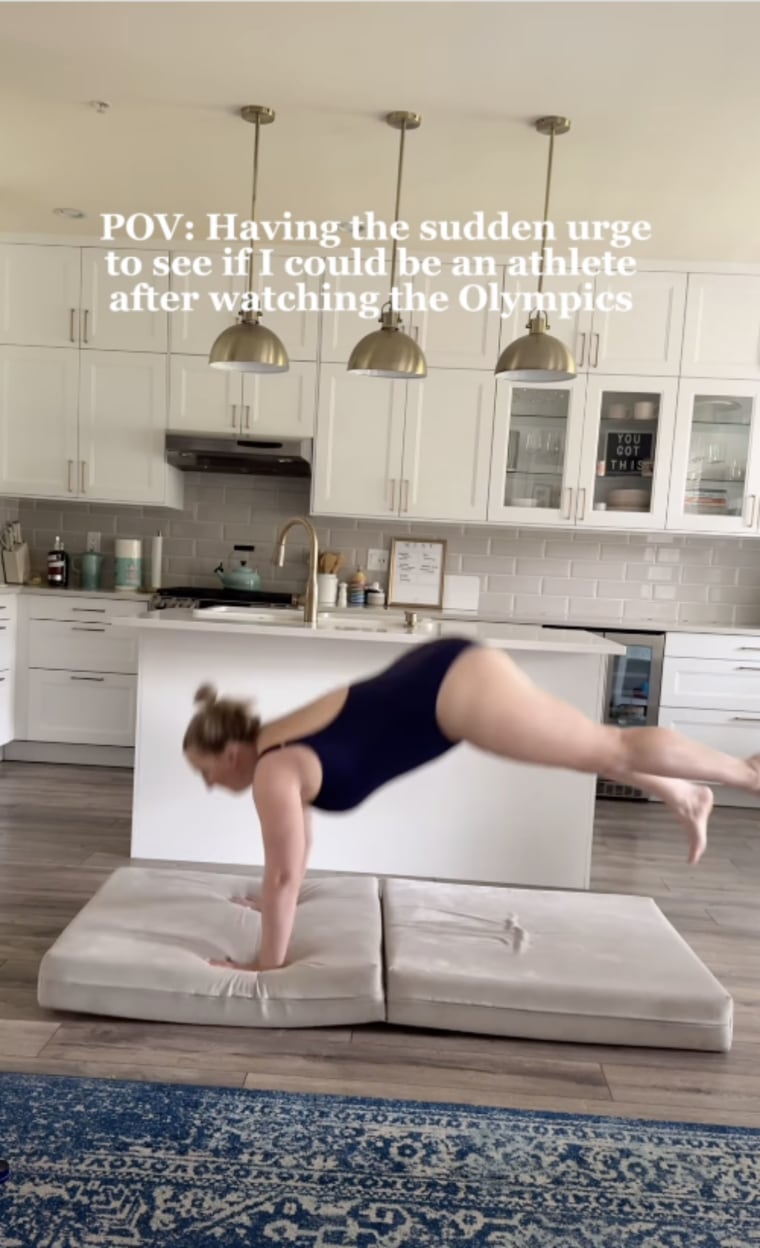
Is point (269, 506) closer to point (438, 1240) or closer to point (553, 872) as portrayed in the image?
point (553, 872)

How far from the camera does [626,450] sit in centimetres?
494

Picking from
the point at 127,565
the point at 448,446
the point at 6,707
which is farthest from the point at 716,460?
the point at 6,707

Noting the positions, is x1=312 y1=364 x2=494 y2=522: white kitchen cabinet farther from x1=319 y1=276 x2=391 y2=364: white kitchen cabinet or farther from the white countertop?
the white countertop

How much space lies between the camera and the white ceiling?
2.66 meters

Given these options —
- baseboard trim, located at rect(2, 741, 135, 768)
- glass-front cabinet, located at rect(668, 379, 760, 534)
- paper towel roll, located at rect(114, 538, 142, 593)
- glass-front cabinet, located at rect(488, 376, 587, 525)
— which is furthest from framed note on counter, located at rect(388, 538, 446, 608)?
baseboard trim, located at rect(2, 741, 135, 768)

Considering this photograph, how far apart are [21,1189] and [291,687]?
6.30ft

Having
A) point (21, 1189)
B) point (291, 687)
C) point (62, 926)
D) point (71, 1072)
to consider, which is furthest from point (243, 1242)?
point (291, 687)

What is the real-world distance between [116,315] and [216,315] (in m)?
0.53

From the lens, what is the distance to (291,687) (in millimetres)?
3418

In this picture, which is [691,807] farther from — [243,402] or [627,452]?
[243,402]

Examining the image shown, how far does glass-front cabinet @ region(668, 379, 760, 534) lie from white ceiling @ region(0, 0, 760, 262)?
0.86 meters

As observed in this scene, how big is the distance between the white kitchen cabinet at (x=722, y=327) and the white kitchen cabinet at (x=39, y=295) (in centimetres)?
322

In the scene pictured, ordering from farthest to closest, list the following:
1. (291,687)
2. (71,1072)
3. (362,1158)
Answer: (291,687) → (71,1072) → (362,1158)

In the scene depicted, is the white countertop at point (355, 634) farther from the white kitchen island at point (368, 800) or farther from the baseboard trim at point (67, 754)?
the baseboard trim at point (67, 754)
